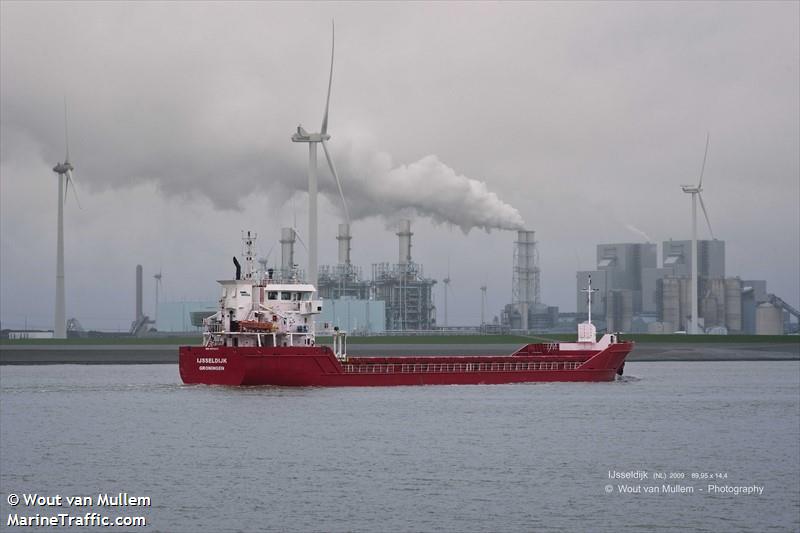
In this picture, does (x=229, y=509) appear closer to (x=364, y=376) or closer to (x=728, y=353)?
(x=364, y=376)

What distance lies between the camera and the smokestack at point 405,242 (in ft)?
541

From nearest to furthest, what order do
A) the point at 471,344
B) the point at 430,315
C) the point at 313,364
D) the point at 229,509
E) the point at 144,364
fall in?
1. the point at 229,509
2. the point at 313,364
3. the point at 144,364
4. the point at 471,344
5. the point at 430,315

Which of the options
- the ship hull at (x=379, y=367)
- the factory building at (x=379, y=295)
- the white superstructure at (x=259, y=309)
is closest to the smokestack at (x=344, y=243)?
the factory building at (x=379, y=295)

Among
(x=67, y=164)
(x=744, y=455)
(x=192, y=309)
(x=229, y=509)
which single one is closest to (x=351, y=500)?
(x=229, y=509)

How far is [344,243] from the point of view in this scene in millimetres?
172375

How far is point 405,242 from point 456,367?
8140 cm

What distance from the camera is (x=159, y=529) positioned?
33.4m

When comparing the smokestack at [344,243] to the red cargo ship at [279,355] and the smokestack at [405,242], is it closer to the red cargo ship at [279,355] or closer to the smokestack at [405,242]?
the smokestack at [405,242]

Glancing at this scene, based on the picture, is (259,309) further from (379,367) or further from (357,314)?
(357,314)

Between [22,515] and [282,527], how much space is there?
8.14 metres

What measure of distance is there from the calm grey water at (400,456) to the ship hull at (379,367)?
53.9 inches

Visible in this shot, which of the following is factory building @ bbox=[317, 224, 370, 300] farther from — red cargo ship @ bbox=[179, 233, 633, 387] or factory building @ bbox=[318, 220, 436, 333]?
red cargo ship @ bbox=[179, 233, 633, 387]

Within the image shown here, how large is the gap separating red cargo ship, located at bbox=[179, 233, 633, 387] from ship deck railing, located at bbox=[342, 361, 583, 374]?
0.09 m

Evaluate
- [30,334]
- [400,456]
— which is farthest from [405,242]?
[400,456]
